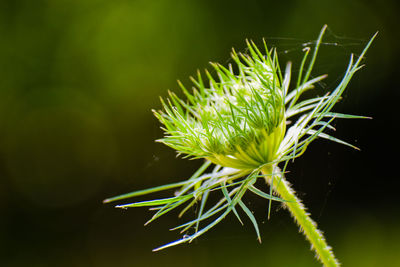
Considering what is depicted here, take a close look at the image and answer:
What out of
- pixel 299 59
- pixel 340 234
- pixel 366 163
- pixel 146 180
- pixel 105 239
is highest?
pixel 299 59

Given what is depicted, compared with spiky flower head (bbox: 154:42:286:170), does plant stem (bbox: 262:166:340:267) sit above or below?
below

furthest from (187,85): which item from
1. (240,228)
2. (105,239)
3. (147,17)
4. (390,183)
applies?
(390,183)

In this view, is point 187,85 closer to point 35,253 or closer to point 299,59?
point 299,59

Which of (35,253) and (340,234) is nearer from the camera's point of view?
(340,234)

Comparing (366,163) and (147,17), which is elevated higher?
(147,17)

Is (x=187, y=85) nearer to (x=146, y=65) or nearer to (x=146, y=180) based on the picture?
(x=146, y=65)

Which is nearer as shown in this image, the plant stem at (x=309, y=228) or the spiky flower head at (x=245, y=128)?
the plant stem at (x=309, y=228)

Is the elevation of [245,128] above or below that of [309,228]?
above

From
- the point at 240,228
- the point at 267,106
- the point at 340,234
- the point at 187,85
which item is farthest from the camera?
the point at 187,85

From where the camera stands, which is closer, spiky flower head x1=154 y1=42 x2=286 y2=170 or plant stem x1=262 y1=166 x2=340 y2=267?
plant stem x1=262 y1=166 x2=340 y2=267

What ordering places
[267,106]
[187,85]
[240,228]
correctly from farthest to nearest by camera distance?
[187,85]
[240,228]
[267,106]

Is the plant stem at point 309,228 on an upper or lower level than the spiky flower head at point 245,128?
lower
